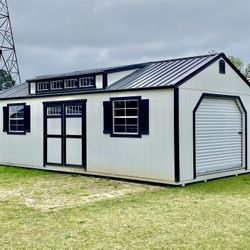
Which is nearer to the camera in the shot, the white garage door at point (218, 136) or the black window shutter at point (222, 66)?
the white garage door at point (218, 136)

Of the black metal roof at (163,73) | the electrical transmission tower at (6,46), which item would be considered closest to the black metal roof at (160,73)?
the black metal roof at (163,73)

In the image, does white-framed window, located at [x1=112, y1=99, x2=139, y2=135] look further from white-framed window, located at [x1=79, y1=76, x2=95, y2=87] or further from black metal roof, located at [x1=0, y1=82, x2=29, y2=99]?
black metal roof, located at [x1=0, y1=82, x2=29, y2=99]

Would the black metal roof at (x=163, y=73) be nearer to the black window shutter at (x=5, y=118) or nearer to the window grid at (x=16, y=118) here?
the window grid at (x=16, y=118)

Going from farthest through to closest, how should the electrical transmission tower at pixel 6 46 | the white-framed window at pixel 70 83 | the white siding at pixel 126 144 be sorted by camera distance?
the electrical transmission tower at pixel 6 46 → the white-framed window at pixel 70 83 → the white siding at pixel 126 144

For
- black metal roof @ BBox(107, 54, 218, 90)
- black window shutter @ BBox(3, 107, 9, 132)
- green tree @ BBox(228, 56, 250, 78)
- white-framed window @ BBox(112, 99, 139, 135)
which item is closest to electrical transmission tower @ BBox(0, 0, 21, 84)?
black window shutter @ BBox(3, 107, 9, 132)

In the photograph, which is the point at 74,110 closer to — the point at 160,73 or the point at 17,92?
the point at 160,73

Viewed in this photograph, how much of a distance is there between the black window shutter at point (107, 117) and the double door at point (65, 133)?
36.3 inches

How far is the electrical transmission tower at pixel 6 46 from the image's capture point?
2916cm

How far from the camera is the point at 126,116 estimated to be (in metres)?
11.3

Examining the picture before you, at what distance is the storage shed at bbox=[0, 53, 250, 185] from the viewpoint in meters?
10.4

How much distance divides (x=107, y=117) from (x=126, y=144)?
3.48 feet

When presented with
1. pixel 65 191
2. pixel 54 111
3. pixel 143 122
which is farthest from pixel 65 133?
pixel 65 191

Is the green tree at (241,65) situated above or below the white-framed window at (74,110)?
above

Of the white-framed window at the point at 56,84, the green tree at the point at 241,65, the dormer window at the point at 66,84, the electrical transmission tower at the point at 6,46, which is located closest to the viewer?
the dormer window at the point at 66,84
